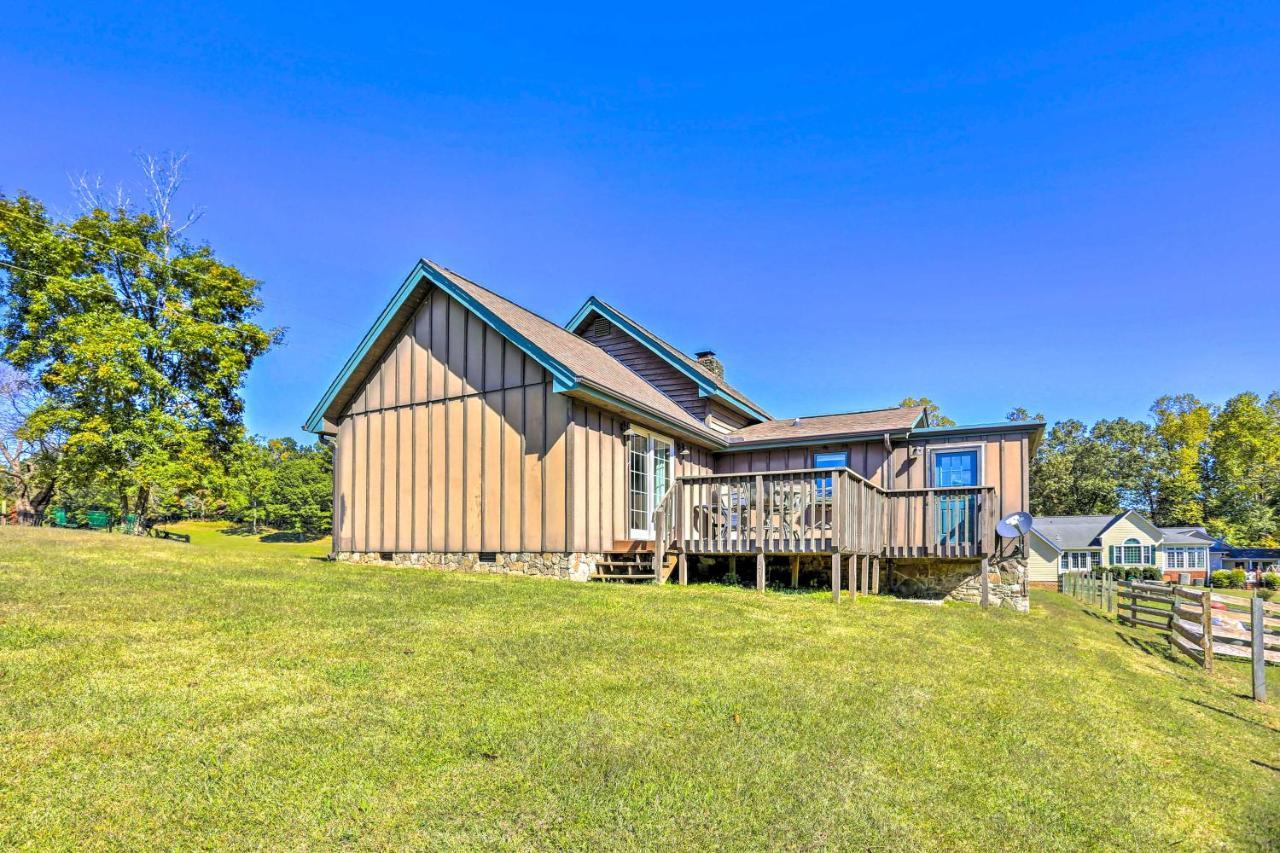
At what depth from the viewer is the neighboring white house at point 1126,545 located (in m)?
39.3

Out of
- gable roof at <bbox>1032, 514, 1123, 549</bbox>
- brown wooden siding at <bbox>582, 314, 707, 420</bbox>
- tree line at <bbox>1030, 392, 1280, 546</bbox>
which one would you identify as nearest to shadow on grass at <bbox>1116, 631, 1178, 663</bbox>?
brown wooden siding at <bbox>582, 314, 707, 420</bbox>

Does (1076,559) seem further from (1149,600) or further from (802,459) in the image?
(802,459)

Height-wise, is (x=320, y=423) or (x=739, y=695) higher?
(x=320, y=423)

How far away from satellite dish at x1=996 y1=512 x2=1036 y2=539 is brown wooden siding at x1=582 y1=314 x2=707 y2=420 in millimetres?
6637

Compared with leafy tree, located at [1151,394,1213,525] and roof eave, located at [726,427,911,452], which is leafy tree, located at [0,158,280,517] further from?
leafy tree, located at [1151,394,1213,525]

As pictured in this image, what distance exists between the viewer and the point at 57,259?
2144 centimetres

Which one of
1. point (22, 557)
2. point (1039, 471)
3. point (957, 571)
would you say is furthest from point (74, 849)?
point (1039, 471)

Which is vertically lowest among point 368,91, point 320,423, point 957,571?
point 957,571

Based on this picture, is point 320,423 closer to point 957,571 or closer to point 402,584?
point 402,584

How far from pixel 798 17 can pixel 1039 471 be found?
5049cm

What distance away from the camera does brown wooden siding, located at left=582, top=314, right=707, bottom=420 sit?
16.3m

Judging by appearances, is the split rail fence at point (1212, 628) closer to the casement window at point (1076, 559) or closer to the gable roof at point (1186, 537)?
the casement window at point (1076, 559)

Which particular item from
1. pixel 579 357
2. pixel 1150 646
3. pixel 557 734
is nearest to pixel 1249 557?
pixel 1150 646

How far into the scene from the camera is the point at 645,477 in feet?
43.8
